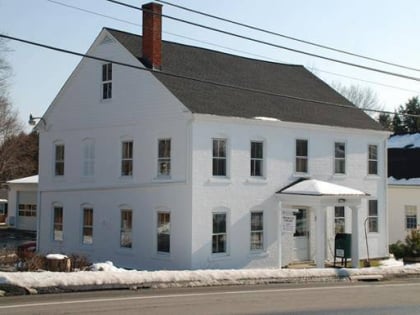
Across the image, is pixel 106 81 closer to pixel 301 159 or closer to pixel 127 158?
pixel 127 158

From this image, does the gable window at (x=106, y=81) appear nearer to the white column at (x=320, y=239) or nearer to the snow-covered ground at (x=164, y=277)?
the snow-covered ground at (x=164, y=277)

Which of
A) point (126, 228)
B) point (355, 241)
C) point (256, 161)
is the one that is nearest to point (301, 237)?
point (355, 241)

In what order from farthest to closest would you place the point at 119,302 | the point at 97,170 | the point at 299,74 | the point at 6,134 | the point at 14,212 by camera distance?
the point at 6,134 < the point at 14,212 < the point at 299,74 < the point at 97,170 < the point at 119,302

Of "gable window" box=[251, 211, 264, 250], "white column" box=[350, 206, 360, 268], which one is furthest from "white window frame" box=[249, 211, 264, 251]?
"white column" box=[350, 206, 360, 268]

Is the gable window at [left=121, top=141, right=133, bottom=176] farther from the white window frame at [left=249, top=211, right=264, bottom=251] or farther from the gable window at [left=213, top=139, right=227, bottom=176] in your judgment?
the white window frame at [left=249, top=211, right=264, bottom=251]

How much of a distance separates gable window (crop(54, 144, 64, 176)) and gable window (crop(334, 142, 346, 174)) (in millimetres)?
12380

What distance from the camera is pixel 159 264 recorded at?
82.2 ft

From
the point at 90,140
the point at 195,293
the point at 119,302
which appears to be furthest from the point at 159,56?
the point at 119,302

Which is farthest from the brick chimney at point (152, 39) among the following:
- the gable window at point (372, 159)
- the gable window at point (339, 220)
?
the gable window at point (372, 159)

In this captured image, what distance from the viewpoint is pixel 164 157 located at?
25625 millimetres

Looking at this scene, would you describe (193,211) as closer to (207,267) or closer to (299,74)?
(207,267)

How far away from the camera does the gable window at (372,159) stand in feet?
102

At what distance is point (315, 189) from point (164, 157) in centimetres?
614

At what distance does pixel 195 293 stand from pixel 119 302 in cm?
298
